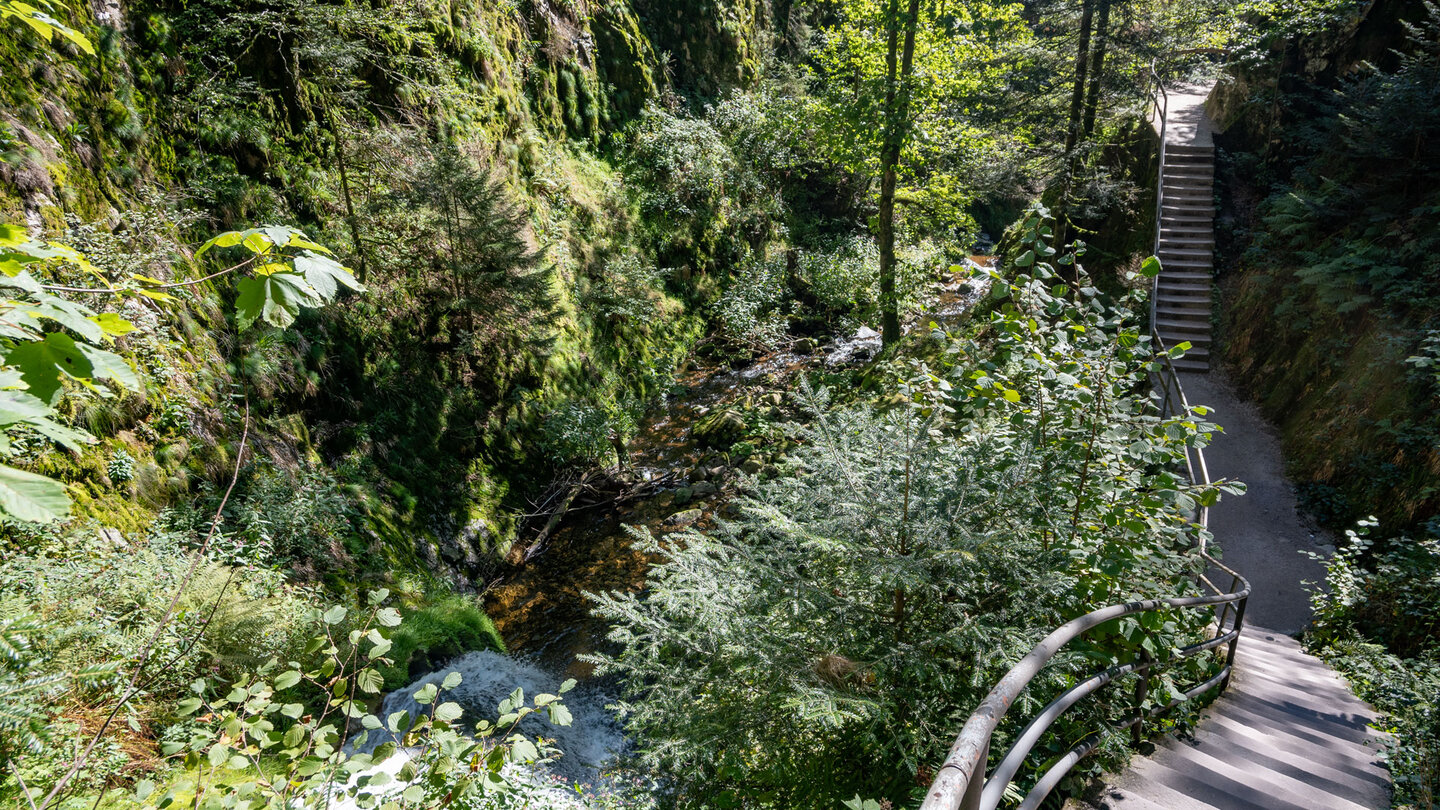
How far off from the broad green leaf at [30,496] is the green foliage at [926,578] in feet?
7.05

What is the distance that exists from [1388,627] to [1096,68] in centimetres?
930

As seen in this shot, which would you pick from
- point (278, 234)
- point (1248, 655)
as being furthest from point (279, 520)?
point (1248, 655)

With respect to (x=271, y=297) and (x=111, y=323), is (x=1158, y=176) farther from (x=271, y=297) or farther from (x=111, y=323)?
(x=111, y=323)

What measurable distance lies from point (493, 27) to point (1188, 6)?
38.7 ft

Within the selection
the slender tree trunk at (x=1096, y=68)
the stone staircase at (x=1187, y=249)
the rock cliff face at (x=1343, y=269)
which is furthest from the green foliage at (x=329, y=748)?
the slender tree trunk at (x=1096, y=68)

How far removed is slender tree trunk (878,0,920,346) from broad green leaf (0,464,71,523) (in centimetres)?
1028

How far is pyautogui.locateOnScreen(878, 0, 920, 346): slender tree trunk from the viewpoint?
31.3 ft

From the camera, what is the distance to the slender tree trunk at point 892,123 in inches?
376

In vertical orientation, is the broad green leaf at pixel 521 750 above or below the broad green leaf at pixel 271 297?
below

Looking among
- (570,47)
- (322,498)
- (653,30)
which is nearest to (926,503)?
(322,498)

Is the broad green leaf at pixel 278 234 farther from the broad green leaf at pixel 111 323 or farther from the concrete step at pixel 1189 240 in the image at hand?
the concrete step at pixel 1189 240

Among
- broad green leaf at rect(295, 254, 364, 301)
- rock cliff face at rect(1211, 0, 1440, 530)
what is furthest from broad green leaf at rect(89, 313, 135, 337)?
rock cliff face at rect(1211, 0, 1440, 530)

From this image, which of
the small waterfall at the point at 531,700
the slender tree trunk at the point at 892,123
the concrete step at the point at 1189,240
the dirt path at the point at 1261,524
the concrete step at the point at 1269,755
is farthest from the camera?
the concrete step at the point at 1189,240

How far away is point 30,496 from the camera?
1015 mm
